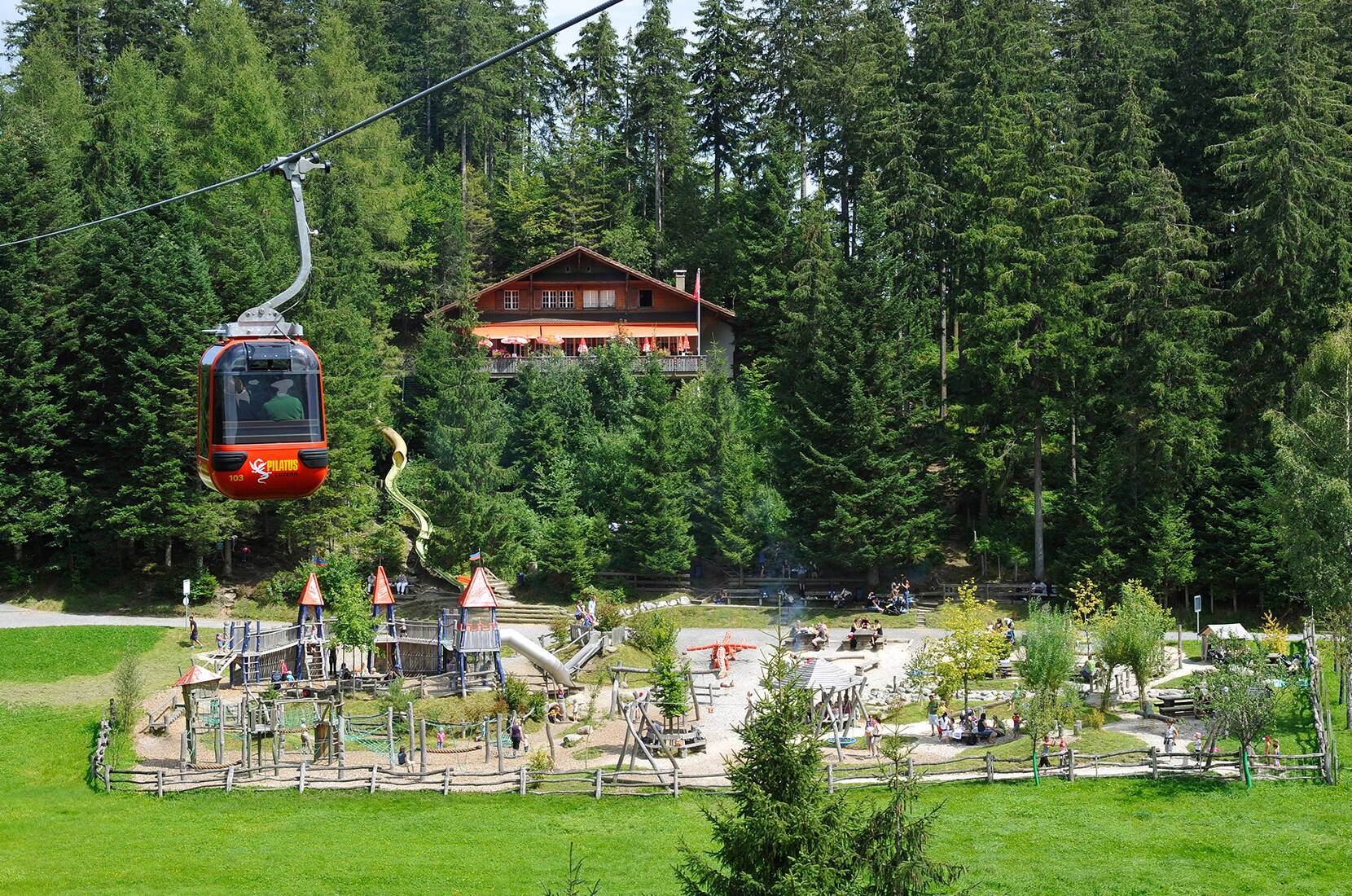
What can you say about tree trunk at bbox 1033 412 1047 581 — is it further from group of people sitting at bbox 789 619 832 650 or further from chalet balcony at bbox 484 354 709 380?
chalet balcony at bbox 484 354 709 380

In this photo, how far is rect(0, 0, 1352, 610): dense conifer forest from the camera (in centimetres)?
5000

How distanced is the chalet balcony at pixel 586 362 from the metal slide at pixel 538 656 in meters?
25.1

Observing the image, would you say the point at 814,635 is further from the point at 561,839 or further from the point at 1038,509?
the point at 561,839

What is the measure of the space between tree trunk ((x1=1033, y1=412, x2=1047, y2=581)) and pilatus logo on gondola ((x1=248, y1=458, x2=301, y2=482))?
38.3m

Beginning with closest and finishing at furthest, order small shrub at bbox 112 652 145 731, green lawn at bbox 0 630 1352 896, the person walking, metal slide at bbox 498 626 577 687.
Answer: green lawn at bbox 0 630 1352 896 → the person walking → small shrub at bbox 112 652 145 731 → metal slide at bbox 498 626 577 687

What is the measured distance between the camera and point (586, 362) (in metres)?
64.8

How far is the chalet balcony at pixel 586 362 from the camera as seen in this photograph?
63.8m

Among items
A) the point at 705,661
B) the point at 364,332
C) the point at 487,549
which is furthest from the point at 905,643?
the point at 364,332

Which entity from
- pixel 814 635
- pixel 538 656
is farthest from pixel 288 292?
pixel 814 635

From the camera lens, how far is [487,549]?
53.8 metres

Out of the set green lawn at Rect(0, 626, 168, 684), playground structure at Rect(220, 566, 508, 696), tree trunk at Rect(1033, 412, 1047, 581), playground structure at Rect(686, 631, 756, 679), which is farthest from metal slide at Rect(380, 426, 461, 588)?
tree trunk at Rect(1033, 412, 1047, 581)

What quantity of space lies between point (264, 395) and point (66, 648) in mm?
30560

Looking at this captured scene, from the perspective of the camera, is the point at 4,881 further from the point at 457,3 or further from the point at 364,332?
the point at 457,3

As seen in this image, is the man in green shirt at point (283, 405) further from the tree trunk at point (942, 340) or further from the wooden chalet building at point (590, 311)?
the wooden chalet building at point (590, 311)
